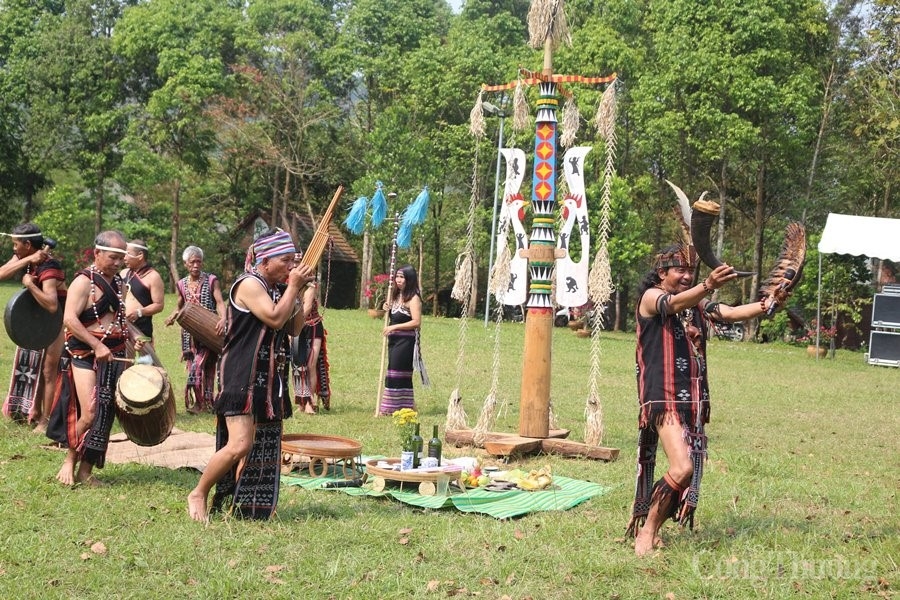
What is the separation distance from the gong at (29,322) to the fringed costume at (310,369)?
11.1ft

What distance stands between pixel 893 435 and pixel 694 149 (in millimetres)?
26257

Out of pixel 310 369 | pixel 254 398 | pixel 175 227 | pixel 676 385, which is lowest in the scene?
pixel 310 369

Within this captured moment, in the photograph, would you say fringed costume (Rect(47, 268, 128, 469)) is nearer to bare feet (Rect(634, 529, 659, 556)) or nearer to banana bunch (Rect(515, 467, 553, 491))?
banana bunch (Rect(515, 467, 553, 491))

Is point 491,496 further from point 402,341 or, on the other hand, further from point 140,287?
point 140,287

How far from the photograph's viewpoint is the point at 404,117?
134 ft

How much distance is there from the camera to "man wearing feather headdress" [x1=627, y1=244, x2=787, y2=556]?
241 inches

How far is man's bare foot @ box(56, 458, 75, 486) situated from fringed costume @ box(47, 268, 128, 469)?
166 millimetres

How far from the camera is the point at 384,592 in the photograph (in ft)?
17.9

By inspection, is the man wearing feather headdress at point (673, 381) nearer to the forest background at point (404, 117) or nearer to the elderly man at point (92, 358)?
the elderly man at point (92, 358)

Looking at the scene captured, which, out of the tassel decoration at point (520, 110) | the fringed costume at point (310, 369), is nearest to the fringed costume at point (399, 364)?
the fringed costume at point (310, 369)

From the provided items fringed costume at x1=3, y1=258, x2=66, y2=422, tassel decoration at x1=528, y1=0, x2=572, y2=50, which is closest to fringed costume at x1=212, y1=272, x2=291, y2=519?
fringed costume at x1=3, y1=258, x2=66, y2=422

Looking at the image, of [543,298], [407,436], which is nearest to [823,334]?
[543,298]

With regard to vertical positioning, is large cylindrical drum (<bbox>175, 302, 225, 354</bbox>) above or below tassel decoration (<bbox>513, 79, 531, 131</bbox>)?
below

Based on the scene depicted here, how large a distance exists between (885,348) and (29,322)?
72.4 feet
